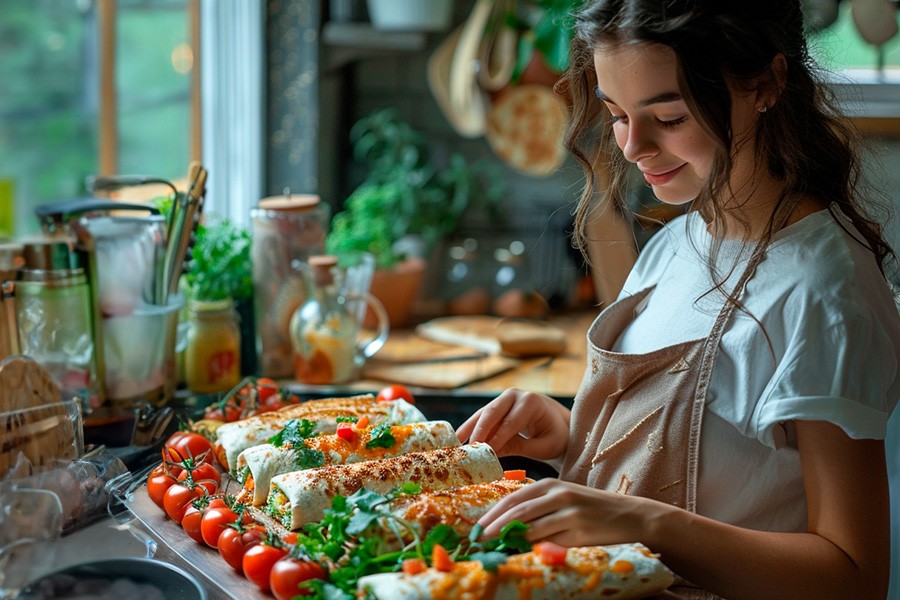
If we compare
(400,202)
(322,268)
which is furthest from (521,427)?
(400,202)

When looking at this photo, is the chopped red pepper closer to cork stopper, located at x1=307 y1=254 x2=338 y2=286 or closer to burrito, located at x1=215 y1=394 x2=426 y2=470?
burrito, located at x1=215 y1=394 x2=426 y2=470

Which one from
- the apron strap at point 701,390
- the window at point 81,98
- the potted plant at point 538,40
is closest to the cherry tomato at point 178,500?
the apron strap at point 701,390

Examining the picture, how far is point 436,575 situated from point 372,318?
1684 mm

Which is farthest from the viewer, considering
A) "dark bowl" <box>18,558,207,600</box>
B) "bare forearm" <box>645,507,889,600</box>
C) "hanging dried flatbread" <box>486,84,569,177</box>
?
"hanging dried flatbread" <box>486,84,569,177</box>

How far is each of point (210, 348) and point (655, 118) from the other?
43.4 inches

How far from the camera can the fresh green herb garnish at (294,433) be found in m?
1.28

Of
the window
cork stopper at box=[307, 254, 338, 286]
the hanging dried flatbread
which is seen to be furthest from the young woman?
the window

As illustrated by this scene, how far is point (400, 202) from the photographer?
2.78 m

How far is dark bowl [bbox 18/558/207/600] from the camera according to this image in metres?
0.93

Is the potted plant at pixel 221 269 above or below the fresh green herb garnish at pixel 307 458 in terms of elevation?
above

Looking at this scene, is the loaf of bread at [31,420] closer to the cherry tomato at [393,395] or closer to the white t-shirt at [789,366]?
the cherry tomato at [393,395]

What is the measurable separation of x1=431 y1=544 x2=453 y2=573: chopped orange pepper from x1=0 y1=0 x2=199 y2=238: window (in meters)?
1.93

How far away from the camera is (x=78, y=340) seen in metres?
1.66

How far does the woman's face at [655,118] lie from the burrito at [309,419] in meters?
0.51
